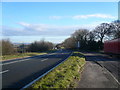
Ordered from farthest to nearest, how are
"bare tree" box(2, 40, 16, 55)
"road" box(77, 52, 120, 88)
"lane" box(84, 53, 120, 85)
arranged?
"bare tree" box(2, 40, 16, 55), "lane" box(84, 53, 120, 85), "road" box(77, 52, 120, 88)

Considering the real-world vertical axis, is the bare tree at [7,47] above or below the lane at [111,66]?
above

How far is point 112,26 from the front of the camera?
61.9 m

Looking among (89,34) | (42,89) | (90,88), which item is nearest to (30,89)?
(42,89)

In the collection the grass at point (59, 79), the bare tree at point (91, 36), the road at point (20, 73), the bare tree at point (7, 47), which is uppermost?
the bare tree at point (91, 36)

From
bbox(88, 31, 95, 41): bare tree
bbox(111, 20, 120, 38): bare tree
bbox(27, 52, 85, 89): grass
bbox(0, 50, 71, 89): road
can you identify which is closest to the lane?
bbox(27, 52, 85, 89): grass

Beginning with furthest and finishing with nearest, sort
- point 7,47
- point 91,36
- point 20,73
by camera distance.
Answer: point 91,36 < point 7,47 < point 20,73

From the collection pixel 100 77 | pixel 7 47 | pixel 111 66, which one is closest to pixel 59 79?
pixel 100 77

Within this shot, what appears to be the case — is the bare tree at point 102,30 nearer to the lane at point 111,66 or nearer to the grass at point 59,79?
the lane at point 111,66

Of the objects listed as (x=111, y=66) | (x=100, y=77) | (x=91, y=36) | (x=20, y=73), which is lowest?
(x=111, y=66)

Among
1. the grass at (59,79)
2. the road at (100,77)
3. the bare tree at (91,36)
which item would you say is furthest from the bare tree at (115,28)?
the grass at (59,79)

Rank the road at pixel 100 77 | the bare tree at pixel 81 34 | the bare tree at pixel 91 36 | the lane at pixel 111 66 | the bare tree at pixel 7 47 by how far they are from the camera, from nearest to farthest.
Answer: the road at pixel 100 77
the lane at pixel 111 66
the bare tree at pixel 7 47
the bare tree at pixel 91 36
the bare tree at pixel 81 34

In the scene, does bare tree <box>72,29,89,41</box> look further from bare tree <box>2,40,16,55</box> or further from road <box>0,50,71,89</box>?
road <box>0,50,71,89</box>

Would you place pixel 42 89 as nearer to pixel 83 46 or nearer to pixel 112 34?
pixel 112 34

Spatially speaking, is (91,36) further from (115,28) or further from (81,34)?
(115,28)
